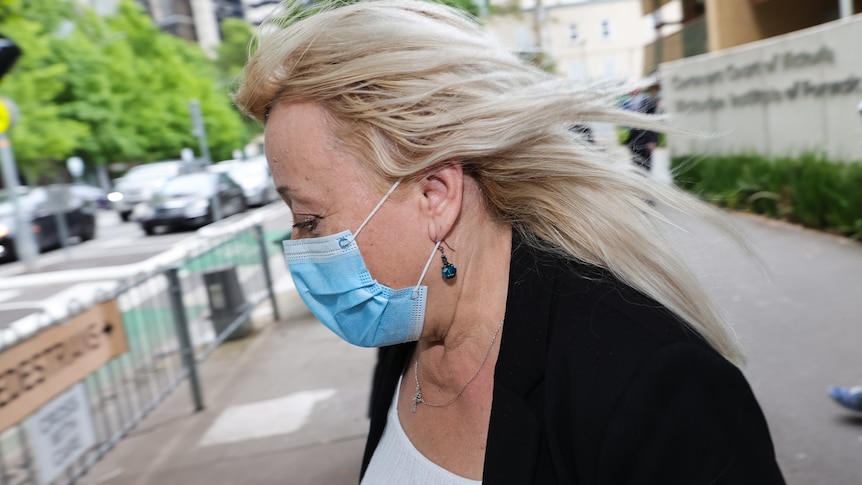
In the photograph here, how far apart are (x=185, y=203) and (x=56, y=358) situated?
19.1 meters

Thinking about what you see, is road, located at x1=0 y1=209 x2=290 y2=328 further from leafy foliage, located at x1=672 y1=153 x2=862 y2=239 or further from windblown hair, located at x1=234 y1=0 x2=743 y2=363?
windblown hair, located at x1=234 y1=0 x2=743 y2=363

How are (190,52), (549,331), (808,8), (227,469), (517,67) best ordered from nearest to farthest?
1. (549,331)
2. (517,67)
3. (227,469)
4. (808,8)
5. (190,52)

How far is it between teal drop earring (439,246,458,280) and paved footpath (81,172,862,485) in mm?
2656

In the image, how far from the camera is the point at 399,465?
1.65 meters

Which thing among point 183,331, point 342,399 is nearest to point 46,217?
point 183,331

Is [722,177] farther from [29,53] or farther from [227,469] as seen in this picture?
[29,53]

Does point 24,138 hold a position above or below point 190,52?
below

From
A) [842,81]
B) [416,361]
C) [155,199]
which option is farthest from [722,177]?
[155,199]

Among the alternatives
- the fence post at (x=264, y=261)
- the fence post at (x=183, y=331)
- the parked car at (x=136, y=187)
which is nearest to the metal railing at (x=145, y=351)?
the fence post at (x=183, y=331)

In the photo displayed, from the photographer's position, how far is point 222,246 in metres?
7.88

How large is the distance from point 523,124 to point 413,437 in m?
0.70

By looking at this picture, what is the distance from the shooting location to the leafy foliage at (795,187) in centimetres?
843

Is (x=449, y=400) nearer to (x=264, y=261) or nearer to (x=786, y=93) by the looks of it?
(x=264, y=261)

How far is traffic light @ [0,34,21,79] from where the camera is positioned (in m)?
4.66
